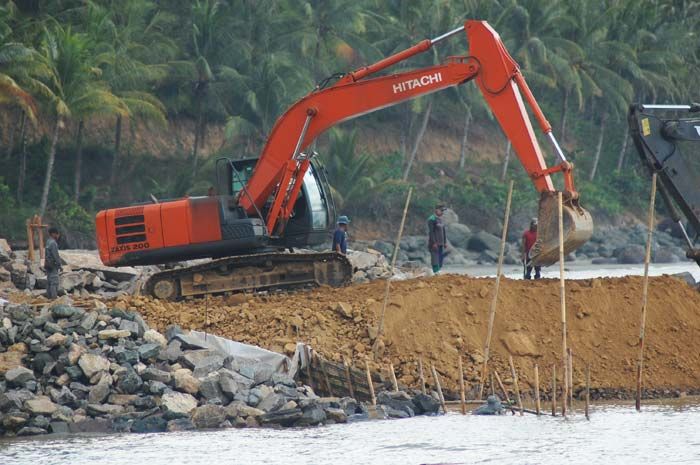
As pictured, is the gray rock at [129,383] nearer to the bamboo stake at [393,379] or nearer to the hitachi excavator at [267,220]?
the bamboo stake at [393,379]

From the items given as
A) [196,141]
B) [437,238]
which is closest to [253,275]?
[437,238]

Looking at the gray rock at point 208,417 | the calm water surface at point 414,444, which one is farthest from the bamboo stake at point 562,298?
the gray rock at point 208,417

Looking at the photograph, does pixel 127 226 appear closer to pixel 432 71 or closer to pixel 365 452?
pixel 432 71

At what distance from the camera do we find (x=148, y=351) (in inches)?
664

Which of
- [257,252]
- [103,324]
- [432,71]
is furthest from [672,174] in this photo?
[103,324]

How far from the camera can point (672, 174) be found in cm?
1947

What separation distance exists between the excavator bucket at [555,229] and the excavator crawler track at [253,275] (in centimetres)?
433

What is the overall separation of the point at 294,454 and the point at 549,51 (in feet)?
140

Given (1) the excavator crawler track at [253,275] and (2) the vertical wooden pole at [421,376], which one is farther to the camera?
(1) the excavator crawler track at [253,275]

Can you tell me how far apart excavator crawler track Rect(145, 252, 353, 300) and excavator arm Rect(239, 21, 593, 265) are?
1.93 feet

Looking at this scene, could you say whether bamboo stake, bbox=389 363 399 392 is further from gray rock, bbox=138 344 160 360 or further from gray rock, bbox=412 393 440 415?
gray rock, bbox=138 344 160 360

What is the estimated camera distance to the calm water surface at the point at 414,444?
14.3 meters

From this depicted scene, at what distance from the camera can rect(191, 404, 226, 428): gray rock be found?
15789 mm

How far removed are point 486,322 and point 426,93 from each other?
3.97m
